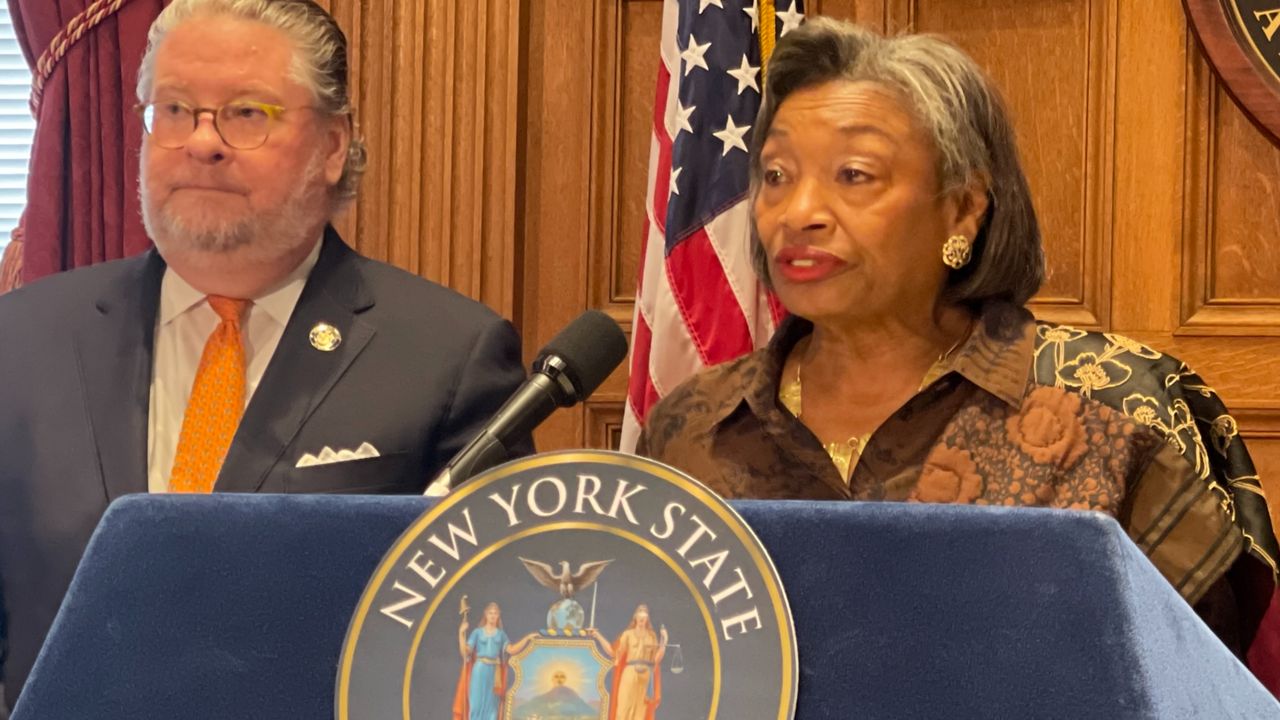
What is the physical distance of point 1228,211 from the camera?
3.26m

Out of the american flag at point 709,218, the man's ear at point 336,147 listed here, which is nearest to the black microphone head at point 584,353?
the man's ear at point 336,147

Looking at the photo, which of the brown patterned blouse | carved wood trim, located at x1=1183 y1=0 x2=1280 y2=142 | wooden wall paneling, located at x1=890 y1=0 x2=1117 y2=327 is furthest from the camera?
wooden wall paneling, located at x1=890 y1=0 x2=1117 y2=327

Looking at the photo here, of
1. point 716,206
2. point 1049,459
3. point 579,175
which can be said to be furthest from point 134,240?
point 1049,459

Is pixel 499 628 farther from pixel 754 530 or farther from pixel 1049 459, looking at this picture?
pixel 1049 459

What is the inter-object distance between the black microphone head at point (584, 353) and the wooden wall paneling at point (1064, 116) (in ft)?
6.91

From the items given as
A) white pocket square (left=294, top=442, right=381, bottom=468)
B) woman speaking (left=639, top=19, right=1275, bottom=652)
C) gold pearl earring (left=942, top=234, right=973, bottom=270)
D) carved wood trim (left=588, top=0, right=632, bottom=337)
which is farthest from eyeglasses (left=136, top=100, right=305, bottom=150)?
carved wood trim (left=588, top=0, right=632, bottom=337)

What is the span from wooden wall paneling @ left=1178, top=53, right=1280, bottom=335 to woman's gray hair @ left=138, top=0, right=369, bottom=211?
1.86 metres

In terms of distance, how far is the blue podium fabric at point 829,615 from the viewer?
870mm

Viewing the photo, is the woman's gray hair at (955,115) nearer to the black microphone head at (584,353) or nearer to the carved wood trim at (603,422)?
the black microphone head at (584,353)

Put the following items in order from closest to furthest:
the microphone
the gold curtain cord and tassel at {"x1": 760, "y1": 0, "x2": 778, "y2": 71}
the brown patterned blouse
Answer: the microphone < the brown patterned blouse < the gold curtain cord and tassel at {"x1": 760, "y1": 0, "x2": 778, "y2": 71}

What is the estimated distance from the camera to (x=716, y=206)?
3.12 m

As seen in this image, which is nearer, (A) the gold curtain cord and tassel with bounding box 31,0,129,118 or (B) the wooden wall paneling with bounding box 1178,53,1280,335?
(B) the wooden wall paneling with bounding box 1178,53,1280,335

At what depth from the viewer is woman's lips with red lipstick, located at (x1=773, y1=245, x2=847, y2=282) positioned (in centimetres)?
198

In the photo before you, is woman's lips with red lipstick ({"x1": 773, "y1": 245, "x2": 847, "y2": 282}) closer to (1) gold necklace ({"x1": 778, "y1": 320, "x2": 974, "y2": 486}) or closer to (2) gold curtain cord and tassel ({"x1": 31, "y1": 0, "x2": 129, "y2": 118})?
(1) gold necklace ({"x1": 778, "y1": 320, "x2": 974, "y2": 486})
